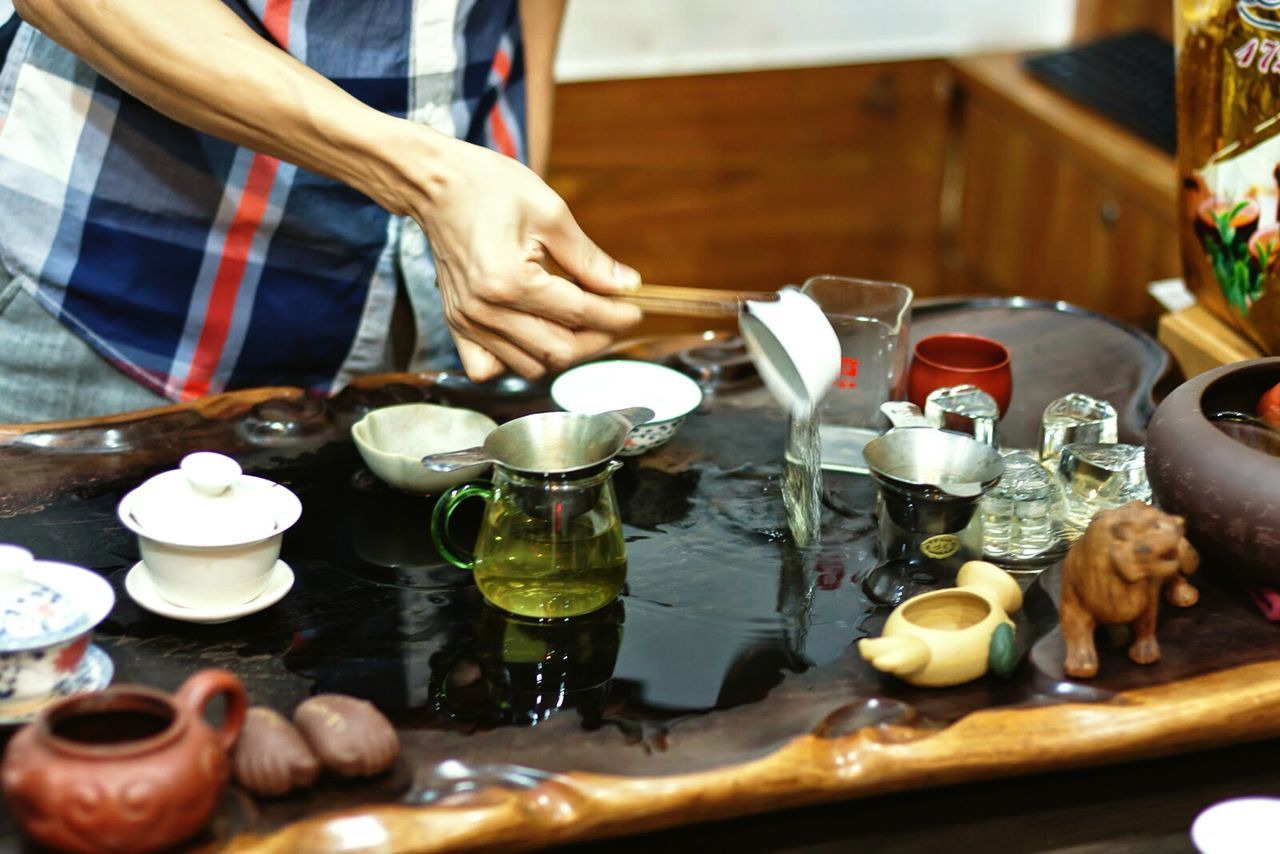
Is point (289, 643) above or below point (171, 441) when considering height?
below

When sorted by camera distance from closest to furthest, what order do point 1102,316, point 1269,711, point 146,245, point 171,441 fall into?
1. point 1269,711
2. point 171,441
3. point 146,245
4. point 1102,316

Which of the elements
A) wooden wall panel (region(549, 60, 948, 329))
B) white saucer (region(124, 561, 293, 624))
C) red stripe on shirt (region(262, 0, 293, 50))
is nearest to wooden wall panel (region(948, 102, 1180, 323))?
wooden wall panel (region(549, 60, 948, 329))

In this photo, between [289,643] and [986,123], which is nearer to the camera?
[289,643]

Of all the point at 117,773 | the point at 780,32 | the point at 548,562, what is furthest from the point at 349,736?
the point at 780,32

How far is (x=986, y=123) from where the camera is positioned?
3410 mm

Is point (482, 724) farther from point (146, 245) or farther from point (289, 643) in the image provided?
point (146, 245)

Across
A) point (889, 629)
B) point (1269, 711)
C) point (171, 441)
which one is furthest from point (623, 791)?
point (171, 441)

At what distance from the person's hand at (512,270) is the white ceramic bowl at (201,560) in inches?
13.1

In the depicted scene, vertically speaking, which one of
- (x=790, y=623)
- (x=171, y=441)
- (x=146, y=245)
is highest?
(x=146, y=245)

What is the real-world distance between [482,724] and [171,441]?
2.20 feet

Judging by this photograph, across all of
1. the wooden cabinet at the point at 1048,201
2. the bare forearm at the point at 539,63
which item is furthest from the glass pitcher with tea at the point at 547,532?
the wooden cabinet at the point at 1048,201

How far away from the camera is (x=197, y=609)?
4.21 ft

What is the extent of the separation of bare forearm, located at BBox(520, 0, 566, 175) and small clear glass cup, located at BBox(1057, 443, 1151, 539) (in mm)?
919

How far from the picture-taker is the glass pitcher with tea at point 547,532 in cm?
130
